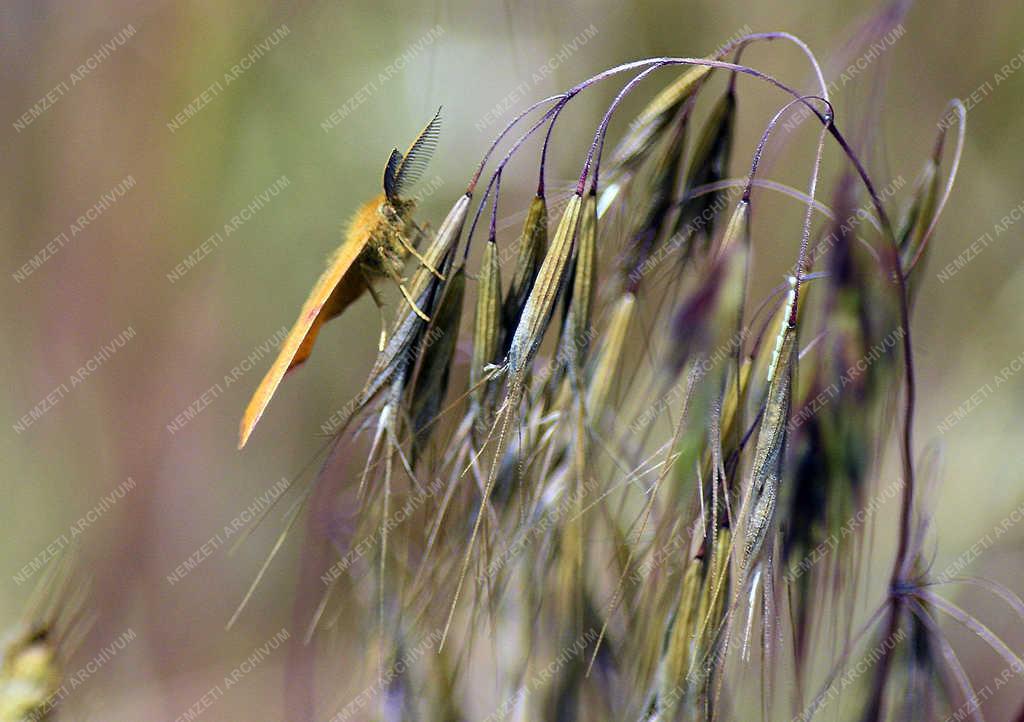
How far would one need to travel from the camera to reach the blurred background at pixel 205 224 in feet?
5.07

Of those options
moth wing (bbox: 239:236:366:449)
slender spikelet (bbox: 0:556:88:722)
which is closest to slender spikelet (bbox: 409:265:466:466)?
moth wing (bbox: 239:236:366:449)

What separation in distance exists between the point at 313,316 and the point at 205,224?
91 centimetres

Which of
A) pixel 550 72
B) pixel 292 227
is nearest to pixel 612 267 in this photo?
pixel 550 72

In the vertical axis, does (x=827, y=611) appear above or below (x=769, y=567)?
below

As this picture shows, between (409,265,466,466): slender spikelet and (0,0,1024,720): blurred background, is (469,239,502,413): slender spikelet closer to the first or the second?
(409,265,466,466): slender spikelet

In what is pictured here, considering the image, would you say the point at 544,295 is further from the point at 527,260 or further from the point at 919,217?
the point at 919,217

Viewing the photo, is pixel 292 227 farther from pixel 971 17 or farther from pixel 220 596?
pixel 971 17

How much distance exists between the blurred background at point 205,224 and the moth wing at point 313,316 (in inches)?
25.7

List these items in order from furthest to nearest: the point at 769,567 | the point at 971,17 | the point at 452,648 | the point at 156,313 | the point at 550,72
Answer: the point at 156,313, the point at 550,72, the point at 971,17, the point at 452,648, the point at 769,567

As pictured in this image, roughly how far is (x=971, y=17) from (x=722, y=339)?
0.97 metres

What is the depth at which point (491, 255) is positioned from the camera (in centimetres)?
76

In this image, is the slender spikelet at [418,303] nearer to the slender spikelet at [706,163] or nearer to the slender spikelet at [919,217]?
the slender spikelet at [706,163]

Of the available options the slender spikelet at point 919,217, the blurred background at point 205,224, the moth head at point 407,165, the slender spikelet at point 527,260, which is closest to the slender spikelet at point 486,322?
the slender spikelet at point 527,260

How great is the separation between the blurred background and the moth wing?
2.14ft
